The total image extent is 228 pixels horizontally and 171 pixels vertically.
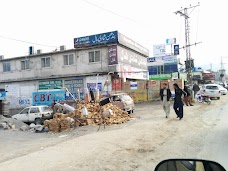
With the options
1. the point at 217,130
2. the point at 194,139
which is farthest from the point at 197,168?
the point at 217,130

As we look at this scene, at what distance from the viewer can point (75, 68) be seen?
1151 inches

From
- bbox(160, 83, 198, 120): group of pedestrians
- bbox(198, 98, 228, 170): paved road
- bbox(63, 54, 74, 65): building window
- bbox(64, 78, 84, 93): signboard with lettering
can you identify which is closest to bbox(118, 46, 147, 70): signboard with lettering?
bbox(64, 78, 84, 93): signboard with lettering

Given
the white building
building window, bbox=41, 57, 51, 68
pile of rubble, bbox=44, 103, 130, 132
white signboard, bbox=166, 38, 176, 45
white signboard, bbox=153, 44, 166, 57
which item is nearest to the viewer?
pile of rubble, bbox=44, 103, 130, 132

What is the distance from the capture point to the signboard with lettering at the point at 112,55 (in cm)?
2661

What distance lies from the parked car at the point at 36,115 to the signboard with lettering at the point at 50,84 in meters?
10.9

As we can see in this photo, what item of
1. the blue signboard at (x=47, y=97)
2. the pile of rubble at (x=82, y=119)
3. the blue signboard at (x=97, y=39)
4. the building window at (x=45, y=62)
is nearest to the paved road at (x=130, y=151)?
the pile of rubble at (x=82, y=119)

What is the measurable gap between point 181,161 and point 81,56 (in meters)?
27.0

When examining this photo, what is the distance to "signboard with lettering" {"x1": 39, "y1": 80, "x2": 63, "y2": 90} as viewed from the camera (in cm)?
3016

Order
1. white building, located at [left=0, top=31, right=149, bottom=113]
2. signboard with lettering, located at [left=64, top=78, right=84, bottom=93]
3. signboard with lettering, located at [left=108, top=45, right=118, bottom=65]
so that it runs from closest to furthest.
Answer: signboard with lettering, located at [left=108, top=45, right=118, bottom=65] < white building, located at [left=0, top=31, right=149, bottom=113] < signboard with lettering, located at [left=64, top=78, right=84, bottom=93]

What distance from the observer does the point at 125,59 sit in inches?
1129

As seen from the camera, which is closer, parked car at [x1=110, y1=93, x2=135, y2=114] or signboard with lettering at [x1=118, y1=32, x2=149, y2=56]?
parked car at [x1=110, y1=93, x2=135, y2=114]

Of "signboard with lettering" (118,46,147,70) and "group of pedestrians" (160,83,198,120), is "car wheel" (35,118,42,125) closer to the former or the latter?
"group of pedestrians" (160,83,198,120)

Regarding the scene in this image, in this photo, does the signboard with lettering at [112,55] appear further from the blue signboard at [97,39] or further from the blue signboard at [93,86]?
the blue signboard at [93,86]

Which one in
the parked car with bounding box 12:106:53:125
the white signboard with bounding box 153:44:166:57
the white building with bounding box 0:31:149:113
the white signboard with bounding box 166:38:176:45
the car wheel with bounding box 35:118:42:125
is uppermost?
the white signboard with bounding box 166:38:176:45
